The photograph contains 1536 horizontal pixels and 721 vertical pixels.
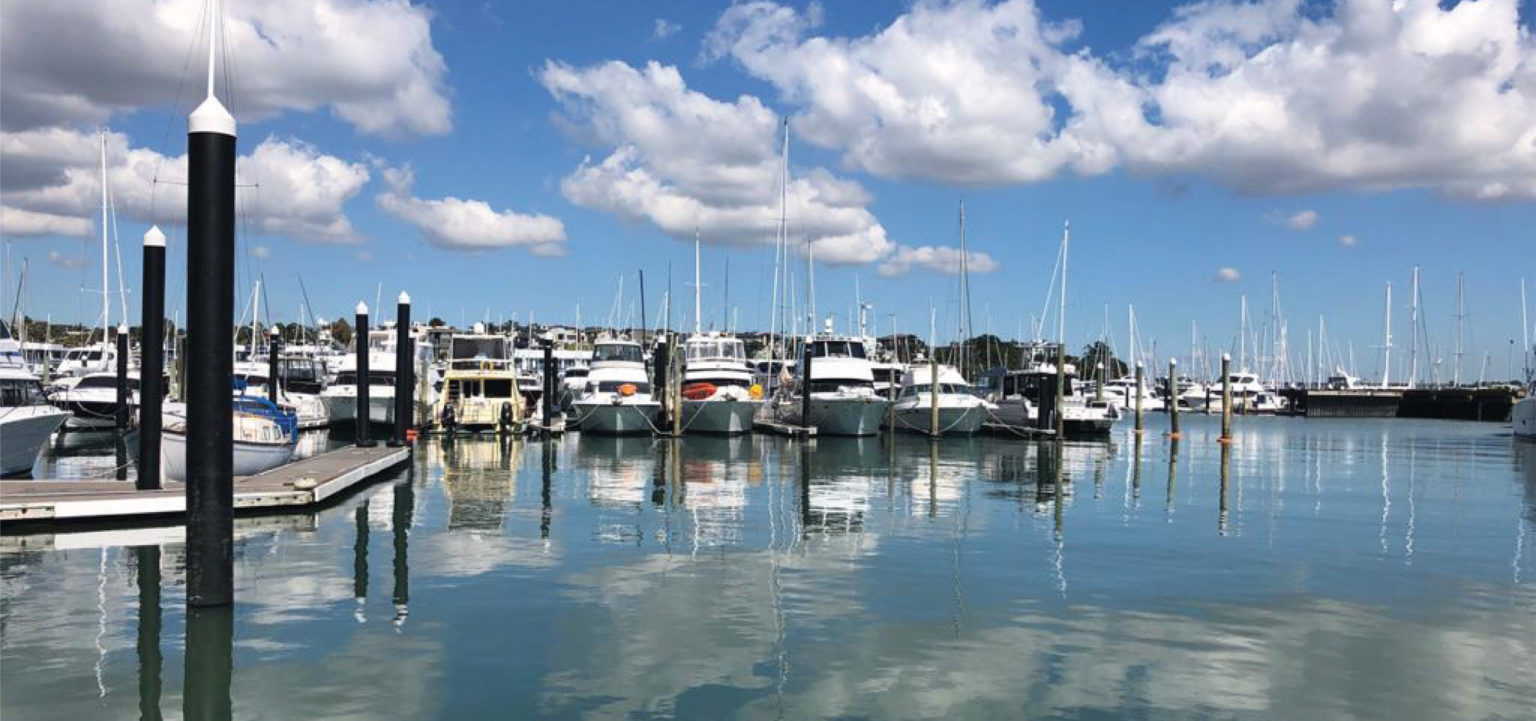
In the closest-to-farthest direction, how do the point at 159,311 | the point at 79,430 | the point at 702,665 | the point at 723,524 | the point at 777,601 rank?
the point at 702,665, the point at 777,601, the point at 159,311, the point at 723,524, the point at 79,430

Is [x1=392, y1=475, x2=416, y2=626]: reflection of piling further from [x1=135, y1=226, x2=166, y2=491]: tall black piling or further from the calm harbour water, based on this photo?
[x1=135, y1=226, x2=166, y2=491]: tall black piling

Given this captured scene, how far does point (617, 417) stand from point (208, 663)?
3788 centimetres

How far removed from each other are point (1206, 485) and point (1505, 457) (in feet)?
70.1

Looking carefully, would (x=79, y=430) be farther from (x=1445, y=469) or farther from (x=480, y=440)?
(x=1445, y=469)

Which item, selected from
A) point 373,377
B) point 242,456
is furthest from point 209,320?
point 373,377

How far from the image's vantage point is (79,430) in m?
48.7

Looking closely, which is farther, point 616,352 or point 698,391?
point 616,352

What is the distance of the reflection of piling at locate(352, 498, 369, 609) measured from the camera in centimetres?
1382

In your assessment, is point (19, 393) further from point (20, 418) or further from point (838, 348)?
point (838, 348)

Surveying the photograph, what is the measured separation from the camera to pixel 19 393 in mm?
25500

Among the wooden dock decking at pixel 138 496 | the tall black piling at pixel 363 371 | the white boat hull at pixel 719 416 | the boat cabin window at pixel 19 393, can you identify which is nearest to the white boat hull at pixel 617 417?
the white boat hull at pixel 719 416

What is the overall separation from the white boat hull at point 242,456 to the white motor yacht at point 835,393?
2599 centimetres

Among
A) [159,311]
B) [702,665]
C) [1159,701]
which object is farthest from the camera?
[159,311]

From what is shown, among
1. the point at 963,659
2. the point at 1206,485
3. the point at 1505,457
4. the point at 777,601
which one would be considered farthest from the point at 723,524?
the point at 1505,457
